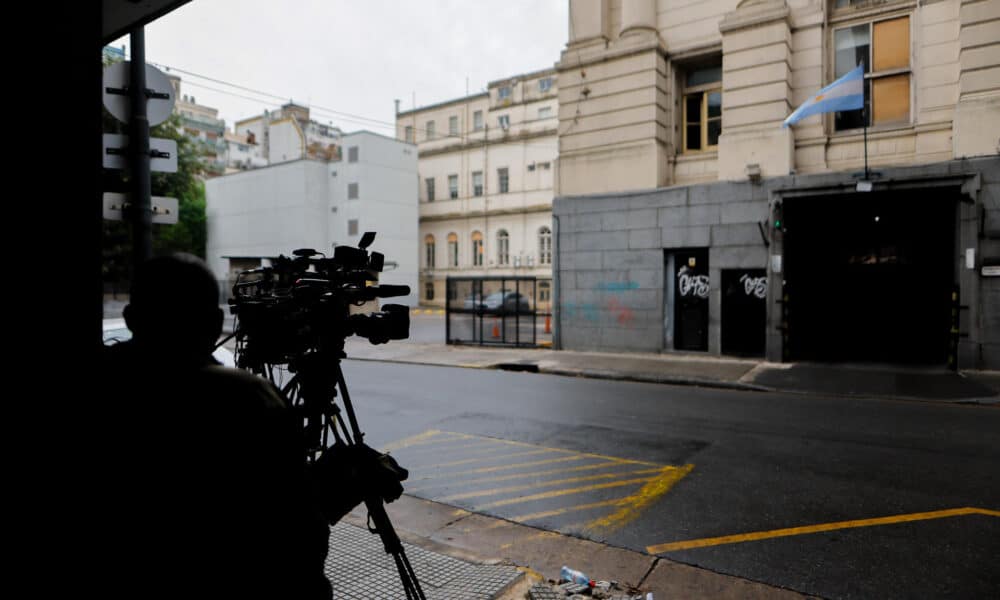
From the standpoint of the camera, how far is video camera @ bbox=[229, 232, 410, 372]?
8.29 ft

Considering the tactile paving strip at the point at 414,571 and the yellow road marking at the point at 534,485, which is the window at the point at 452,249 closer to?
the yellow road marking at the point at 534,485

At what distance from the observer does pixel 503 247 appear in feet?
151

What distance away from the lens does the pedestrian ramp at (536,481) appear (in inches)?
198

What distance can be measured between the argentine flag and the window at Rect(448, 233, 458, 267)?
3731cm

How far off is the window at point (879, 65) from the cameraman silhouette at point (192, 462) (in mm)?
14622

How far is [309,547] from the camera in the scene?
1.64 m

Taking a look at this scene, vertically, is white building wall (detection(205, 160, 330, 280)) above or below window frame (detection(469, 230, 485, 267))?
above

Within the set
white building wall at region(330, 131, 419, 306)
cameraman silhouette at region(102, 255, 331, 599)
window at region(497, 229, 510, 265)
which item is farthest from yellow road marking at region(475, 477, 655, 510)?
window at region(497, 229, 510, 265)

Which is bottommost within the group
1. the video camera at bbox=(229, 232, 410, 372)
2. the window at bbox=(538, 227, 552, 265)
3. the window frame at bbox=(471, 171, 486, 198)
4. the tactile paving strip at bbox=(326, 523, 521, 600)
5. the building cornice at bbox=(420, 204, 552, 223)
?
the tactile paving strip at bbox=(326, 523, 521, 600)

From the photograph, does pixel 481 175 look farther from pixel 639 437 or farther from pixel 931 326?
pixel 639 437

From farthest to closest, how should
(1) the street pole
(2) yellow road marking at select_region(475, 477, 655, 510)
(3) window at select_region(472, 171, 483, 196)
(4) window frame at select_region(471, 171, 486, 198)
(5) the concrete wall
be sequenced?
(3) window at select_region(472, 171, 483, 196) < (4) window frame at select_region(471, 171, 486, 198) < (5) the concrete wall < (2) yellow road marking at select_region(475, 477, 655, 510) < (1) the street pole

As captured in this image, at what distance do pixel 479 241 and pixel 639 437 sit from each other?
40.4m

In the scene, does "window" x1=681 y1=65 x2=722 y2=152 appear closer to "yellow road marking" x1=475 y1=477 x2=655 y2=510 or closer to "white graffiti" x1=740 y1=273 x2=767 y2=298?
"white graffiti" x1=740 y1=273 x2=767 y2=298

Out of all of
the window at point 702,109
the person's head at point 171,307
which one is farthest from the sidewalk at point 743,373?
the person's head at point 171,307
